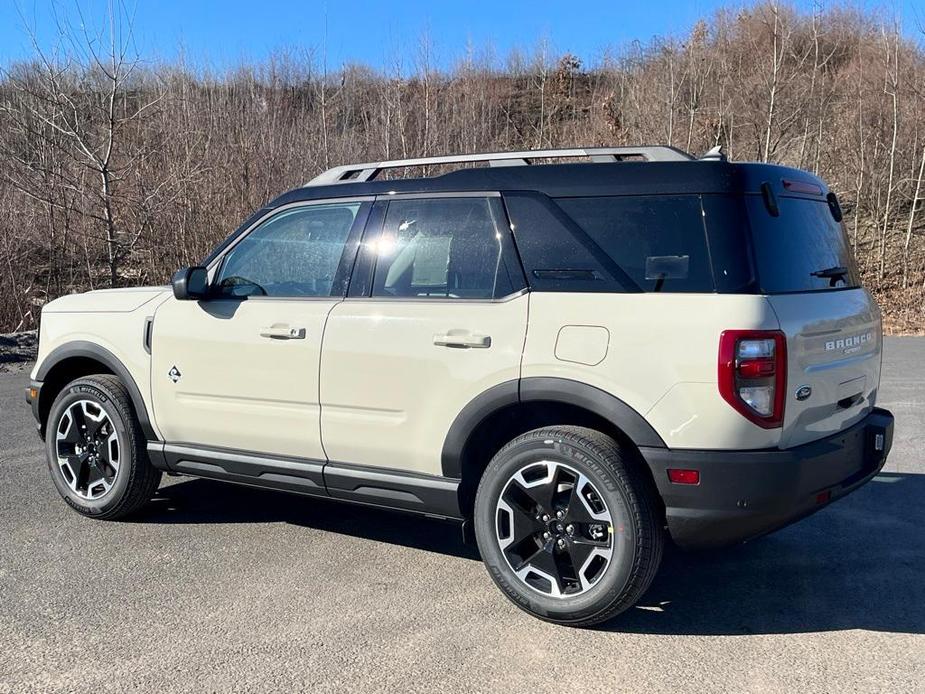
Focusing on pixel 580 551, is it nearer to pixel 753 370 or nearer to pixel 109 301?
pixel 753 370

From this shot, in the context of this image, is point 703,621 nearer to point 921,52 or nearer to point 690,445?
point 690,445

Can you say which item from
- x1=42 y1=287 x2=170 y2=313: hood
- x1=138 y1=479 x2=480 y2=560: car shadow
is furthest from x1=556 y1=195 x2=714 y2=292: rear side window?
x1=42 y1=287 x2=170 y2=313: hood

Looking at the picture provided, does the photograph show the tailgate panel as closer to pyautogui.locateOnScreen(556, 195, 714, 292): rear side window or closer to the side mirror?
pyautogui.locateOnScreen(556, 195, 714, 292): rear side window

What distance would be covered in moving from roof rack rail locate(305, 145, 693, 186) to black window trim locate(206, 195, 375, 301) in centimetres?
16

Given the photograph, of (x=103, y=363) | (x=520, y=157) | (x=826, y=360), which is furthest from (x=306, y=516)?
(x=826, y=360)

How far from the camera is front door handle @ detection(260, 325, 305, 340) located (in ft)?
13.3

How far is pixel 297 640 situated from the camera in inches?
130

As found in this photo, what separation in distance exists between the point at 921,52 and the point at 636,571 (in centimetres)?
2211

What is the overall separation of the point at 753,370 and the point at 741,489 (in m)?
0.45

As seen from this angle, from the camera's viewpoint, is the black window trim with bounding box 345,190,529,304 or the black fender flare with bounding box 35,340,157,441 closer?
the black window trim with bounding box 345,190,529,304

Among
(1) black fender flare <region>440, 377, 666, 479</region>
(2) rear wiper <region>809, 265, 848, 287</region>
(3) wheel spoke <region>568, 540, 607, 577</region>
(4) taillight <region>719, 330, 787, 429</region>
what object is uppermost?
(2) rear wiper <region>809, 265, 848, 287</region>

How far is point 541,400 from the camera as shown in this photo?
3477mm

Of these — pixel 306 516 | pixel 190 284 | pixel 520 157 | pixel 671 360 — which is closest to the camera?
pixel 671 360

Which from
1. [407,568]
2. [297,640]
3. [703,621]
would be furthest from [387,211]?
[703,621]
